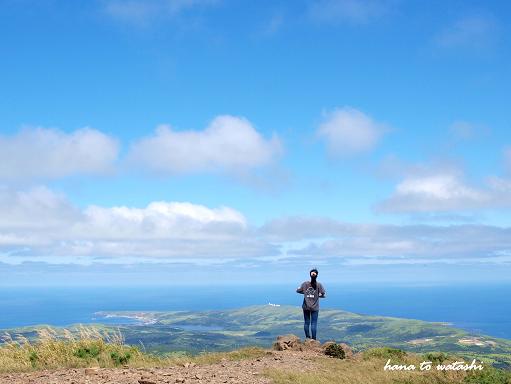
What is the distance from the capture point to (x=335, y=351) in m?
16.0

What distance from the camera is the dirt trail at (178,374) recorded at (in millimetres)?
11367

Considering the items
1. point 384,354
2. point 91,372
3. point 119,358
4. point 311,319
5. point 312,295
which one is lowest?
point 384,354

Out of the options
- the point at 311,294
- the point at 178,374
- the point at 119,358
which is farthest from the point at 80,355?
the point at 311,294

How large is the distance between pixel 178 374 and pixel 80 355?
16.8 ft

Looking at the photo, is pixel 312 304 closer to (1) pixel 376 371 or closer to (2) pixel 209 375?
(1) pixel 376 371

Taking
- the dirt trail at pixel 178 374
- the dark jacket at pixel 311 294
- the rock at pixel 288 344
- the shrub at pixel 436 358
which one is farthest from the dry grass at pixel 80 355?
the shrub at pixel 436 358

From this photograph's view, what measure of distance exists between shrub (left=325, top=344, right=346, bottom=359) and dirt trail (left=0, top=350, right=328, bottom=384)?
4.14 ft

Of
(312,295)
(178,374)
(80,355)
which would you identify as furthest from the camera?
(312,295)

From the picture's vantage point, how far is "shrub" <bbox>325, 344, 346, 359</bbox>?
624 inches

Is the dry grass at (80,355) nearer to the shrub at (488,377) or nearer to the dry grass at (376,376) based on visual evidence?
the dry grass at (376,376)

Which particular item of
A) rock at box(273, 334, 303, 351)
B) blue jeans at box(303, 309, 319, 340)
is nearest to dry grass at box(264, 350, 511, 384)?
rock at box(273, 334, 303, 351)

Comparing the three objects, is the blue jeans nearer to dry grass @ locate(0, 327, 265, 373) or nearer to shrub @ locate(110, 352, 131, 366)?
dry grass @ locate(0, 327, 265, 373)

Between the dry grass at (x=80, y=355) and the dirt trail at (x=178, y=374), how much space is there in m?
1.18

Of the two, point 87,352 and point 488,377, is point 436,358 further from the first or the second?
point 87,352
